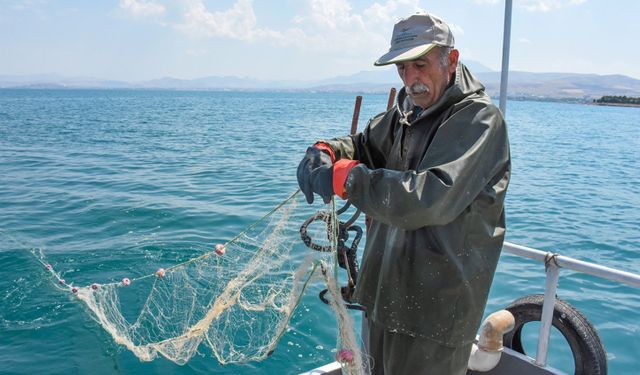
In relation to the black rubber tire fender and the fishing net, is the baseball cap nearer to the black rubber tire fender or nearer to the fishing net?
the fishing net

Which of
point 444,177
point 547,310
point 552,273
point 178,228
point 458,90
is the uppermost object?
point 458,90

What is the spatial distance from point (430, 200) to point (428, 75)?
650 mm

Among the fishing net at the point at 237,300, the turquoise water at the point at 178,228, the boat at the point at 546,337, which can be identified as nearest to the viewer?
the fishing net at the point at 237,300

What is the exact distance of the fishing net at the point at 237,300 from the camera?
2.97m

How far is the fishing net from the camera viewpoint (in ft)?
9.76

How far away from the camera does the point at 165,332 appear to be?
5.75 meters

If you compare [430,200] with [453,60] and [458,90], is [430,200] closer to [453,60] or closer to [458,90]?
[458,90]

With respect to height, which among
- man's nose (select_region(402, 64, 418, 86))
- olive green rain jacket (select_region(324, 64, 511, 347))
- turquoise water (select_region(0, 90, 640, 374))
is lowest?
turquoise water (select_region(0, 90, 640, 374))

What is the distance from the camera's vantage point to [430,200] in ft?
6.22

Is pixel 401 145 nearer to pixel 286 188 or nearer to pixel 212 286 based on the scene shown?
pixel 212 286

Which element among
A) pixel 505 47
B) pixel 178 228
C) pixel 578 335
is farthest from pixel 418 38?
pixel 178 228

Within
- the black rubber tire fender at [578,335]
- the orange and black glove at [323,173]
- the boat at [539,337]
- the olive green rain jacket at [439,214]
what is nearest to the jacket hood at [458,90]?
the olive green rain jacket at [439,214]

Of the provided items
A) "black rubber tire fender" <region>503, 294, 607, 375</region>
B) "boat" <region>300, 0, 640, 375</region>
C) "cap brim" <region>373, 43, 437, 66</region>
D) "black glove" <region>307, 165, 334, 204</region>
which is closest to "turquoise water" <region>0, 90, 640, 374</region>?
"boat" <region>300, 0, 640, 375</region>

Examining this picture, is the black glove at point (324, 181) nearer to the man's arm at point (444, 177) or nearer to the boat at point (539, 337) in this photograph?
the man's arm at point (444, 177)
